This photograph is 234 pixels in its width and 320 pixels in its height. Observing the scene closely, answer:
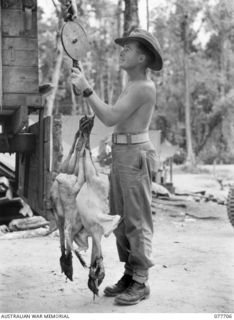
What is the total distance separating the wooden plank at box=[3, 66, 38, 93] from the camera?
15.1ft

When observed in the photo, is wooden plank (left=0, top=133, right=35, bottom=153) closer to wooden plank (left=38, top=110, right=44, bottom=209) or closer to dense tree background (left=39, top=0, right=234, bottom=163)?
wooden plank (left=38, top=110, right=44, bottom=209)

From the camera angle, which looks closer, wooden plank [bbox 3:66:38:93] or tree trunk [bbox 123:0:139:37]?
wooden plank [bbox 3:66:38:93]

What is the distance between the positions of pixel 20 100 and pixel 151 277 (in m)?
2.04

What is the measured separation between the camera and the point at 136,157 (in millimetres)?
4184

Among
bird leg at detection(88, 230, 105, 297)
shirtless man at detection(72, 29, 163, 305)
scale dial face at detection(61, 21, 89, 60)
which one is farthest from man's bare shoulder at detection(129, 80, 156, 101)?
bird leg at detection(88, 230, 105, 297)

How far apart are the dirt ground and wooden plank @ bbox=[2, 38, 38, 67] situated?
1903 mm

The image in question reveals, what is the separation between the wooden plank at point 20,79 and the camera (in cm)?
461

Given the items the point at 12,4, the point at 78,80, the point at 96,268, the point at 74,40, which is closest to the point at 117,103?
the point at 78,80

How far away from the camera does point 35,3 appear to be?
15.4 feet

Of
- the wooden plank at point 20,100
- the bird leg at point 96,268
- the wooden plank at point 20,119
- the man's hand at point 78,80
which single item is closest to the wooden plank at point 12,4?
the wooden plank at point 20,100

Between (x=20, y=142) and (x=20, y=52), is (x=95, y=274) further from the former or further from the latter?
(x=20, y=52)

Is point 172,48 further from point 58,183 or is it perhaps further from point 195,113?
point 58,183

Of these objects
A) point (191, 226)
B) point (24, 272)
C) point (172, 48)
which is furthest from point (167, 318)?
point (172, 48)

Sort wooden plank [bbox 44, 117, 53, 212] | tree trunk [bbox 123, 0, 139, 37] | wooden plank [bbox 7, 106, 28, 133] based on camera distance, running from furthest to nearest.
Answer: tree trunk [bbox 123, 0, 139, 37]
wooden plank [bbox 44, 117, 53, 212]
wooden plank [bbox 7, 106, 28, 133]
